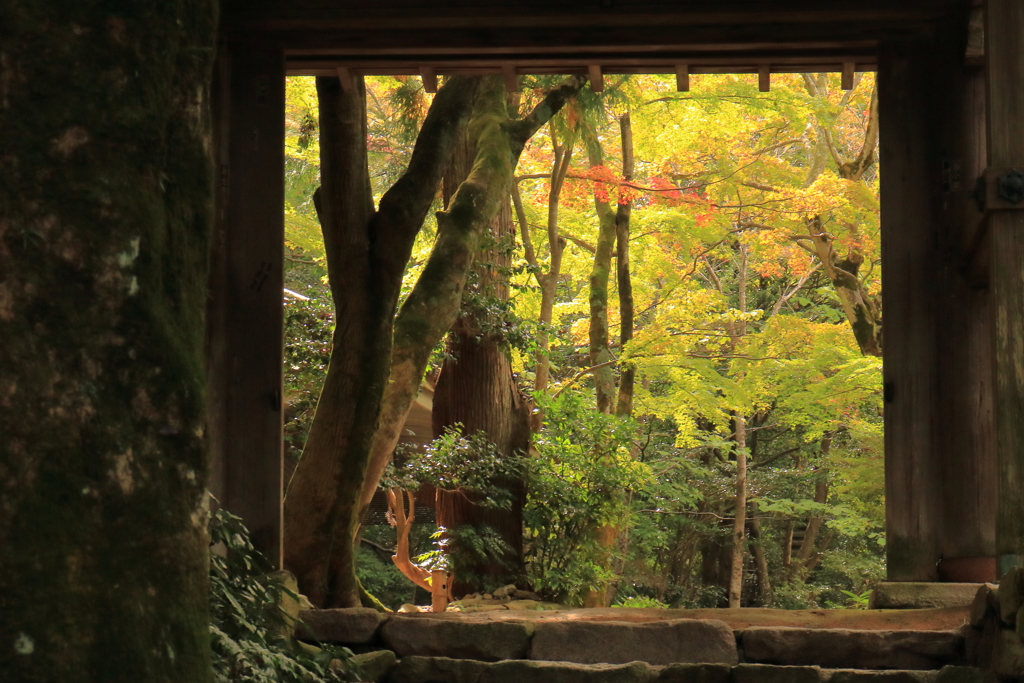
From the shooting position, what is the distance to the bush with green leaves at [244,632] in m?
2.64

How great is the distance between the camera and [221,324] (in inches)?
214

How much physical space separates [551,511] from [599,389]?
3872 mm

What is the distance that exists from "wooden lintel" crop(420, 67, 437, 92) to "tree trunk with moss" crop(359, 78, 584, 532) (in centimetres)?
126

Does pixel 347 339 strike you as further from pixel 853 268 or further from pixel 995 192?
pixel 853 268

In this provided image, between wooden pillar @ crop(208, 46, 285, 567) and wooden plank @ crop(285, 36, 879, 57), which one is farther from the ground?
wooden plank @ crop(285, 36, 879, 57)

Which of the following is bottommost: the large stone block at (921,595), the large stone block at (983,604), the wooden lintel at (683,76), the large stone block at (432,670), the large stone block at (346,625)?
the large stone block at (432,670)

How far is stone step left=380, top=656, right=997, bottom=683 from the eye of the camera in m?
3.97

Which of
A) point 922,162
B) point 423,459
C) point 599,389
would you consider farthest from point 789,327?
point 922,162

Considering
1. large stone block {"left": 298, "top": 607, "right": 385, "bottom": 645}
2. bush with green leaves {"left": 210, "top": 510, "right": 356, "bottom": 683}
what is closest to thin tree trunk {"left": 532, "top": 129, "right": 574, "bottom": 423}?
large stone block {"left": 298, "top": 607, "right": 385, "bottom": 645}

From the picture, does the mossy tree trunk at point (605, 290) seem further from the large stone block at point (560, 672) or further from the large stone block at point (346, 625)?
the large stone block at point (560, 672)

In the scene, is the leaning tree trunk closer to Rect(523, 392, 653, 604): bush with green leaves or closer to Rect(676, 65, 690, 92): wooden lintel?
Rect(676, 65, 690, 92): wooden lintel

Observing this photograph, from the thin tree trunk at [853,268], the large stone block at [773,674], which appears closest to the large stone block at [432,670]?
the large stone block at [773,674]

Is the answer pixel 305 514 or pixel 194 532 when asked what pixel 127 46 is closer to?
pixel 194 532

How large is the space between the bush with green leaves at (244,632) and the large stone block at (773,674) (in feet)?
5.65
